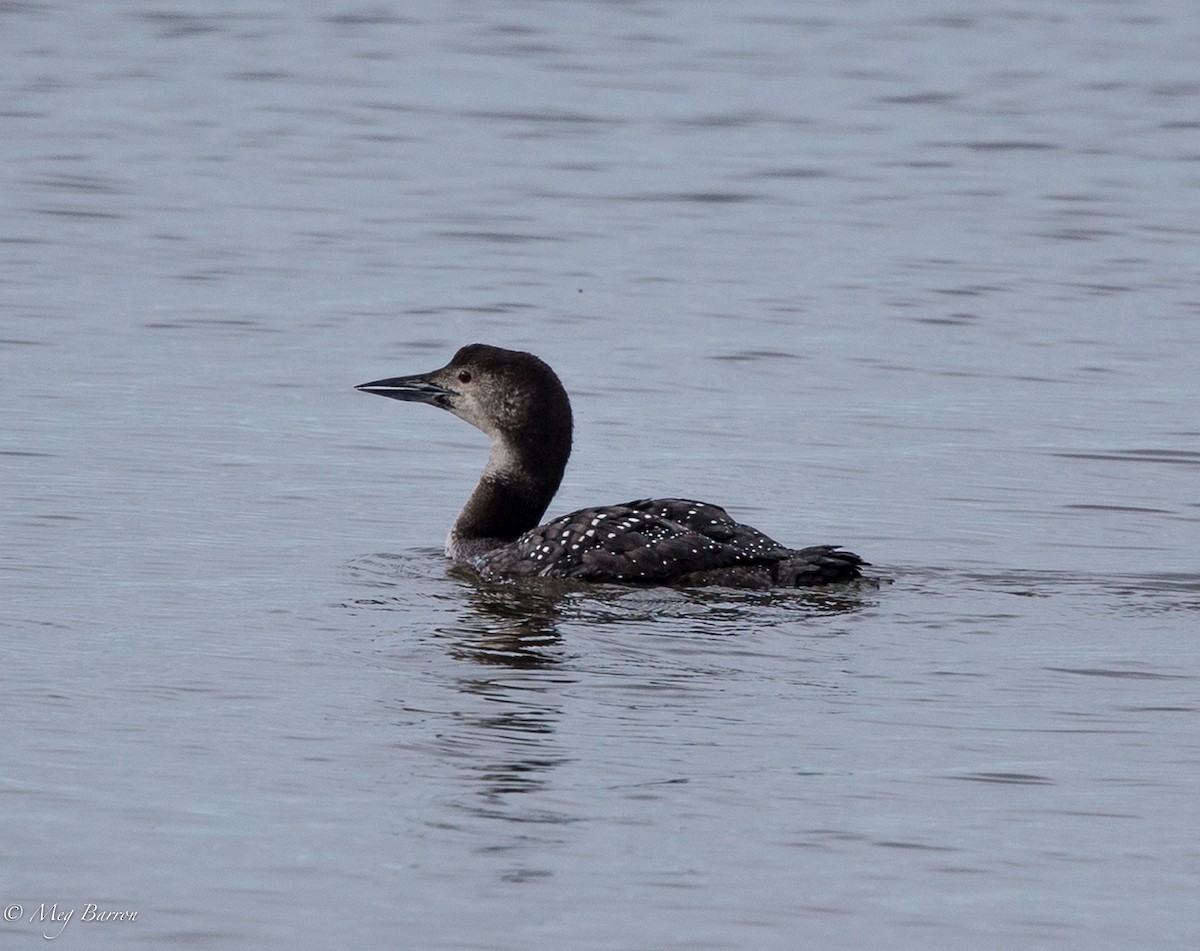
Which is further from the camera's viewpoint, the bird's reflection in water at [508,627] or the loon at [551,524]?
the loon at [551,524]

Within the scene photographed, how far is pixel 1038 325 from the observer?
13.2m

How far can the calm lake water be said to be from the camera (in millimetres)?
5324

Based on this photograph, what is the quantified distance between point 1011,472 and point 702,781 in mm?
4627

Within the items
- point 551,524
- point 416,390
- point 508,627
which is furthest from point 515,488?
point 508,627

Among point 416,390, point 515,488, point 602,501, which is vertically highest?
point 416,390

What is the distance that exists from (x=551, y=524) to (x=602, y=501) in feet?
4.65

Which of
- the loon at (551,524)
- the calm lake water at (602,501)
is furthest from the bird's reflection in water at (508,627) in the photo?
the loon at (551,524)

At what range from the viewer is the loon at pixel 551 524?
793cm

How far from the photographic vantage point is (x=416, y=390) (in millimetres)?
9305

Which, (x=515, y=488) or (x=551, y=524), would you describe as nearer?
(x=551, y=524)

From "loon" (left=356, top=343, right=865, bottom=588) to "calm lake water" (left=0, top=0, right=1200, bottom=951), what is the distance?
129 millimetres

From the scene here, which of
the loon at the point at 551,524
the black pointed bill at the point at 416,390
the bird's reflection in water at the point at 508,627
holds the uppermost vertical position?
the black pointed bill at the point at 416,390

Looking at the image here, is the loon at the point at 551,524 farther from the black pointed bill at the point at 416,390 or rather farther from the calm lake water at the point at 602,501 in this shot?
the calm lake water at the point at 602,501

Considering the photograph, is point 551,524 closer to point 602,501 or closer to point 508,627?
point 508,627
